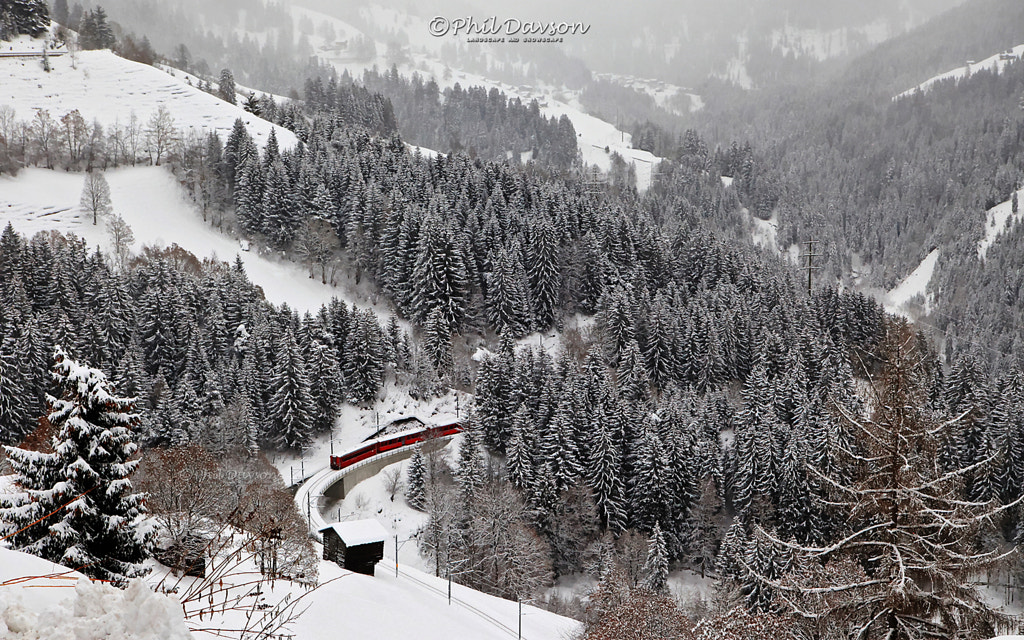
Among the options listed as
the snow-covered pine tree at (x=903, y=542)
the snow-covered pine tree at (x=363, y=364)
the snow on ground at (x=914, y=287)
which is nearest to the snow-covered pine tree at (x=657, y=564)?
the snow-covered pine tree at (x=363, y=364)

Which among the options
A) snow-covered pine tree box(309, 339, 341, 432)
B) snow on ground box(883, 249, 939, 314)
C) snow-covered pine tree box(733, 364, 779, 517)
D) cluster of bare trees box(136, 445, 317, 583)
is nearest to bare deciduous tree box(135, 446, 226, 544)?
cluster of bare trees box(136, 445, 317, 583)

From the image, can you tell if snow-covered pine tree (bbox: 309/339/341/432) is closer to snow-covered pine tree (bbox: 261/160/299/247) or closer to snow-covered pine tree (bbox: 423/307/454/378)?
snow-covered pine tree (bbox: 423/307/454/378)

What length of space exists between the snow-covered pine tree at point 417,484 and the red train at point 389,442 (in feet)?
13.6

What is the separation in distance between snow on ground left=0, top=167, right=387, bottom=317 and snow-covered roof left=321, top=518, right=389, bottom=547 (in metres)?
46.1

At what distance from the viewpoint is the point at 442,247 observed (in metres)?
75.6

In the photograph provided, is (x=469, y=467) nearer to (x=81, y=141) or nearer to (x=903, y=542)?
(x=903, y=542)

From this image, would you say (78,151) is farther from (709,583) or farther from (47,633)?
(47,633)

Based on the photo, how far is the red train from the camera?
5326 cm

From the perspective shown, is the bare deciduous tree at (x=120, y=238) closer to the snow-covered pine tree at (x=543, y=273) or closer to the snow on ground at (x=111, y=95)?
the snow on ground at (x=111, y=95)

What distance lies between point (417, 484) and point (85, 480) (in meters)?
37.8

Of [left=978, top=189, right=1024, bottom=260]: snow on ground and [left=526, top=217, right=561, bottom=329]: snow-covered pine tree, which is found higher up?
[left=526, top=217, right=561, bottom=329]: snow-covered pine tree

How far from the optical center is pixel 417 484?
2044 inches

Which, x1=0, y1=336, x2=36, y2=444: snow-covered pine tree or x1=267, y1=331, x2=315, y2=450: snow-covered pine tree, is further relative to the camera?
x1=267, y1=331, x2=315, y2=450: snow-covered pine tree

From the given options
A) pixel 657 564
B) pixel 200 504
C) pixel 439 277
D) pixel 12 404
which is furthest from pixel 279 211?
pixel 200 504
